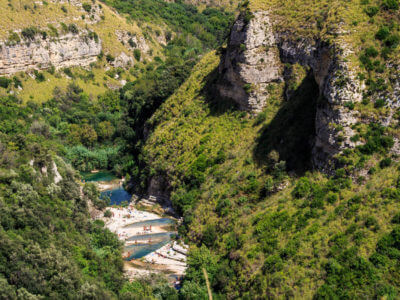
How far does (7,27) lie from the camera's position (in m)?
118

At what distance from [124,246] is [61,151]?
142 ft

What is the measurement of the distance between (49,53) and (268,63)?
9004 centimetres

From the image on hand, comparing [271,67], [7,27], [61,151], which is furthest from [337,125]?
A: [7,27]

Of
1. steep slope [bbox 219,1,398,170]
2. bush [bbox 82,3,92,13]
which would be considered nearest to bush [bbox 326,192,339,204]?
steep slope [bbox 219,1,398,170]

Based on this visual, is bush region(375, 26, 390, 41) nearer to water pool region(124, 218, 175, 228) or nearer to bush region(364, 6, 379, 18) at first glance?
bush region(364, 6, 379, 18)

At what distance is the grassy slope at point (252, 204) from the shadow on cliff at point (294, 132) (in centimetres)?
165

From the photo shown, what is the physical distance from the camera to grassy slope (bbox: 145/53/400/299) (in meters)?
39.8

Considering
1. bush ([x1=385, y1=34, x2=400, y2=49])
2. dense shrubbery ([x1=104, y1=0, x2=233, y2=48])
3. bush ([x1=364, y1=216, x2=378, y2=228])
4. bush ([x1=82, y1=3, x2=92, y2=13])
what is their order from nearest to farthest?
bush ([x1=364, y1=216, x2=378, y2=228]) < bush ([x1=385, y1=34, x2=400, y2=49]) < bush ([x1=82, y1=3, x2=92, y2=13]) < dense shrubbery ([x1=104, y1=0, x2=233, y2=48])

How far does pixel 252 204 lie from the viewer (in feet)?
179

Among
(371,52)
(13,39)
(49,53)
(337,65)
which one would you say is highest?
(13,39)

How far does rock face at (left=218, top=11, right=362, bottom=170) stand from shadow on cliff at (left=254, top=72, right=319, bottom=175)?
331cm

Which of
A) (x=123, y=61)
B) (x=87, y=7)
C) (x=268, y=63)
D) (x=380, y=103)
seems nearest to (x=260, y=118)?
(x=268, y=63)

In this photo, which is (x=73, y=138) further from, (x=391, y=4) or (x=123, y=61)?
(x=391, y=4)

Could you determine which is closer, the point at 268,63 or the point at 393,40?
the point at 393,40
